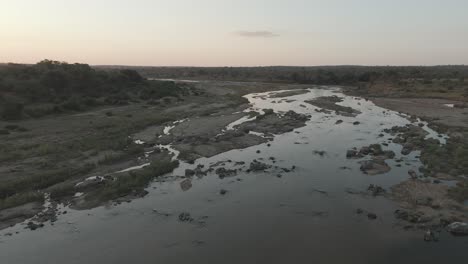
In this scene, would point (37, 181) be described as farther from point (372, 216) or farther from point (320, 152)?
point (320, 152)

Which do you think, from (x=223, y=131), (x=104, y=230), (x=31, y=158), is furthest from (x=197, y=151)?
(x=104, y=230)

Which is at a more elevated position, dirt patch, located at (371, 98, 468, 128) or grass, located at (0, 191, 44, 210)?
dirt patch, located at (371, 98, 468, 128)

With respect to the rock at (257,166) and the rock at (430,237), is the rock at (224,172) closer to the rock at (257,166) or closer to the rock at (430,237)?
the rock at (257,166)

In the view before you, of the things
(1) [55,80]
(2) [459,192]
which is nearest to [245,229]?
(2) [459,192]

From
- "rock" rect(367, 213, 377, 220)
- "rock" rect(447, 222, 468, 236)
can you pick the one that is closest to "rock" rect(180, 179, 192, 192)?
"rock" rect(367, 213, 377, 220)

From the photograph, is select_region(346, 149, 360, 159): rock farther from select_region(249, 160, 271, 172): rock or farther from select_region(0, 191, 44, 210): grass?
select_region(0, 191, 44, 210): grass

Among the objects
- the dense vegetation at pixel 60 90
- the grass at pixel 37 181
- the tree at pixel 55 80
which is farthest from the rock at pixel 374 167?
the tree at pixel 55 80
